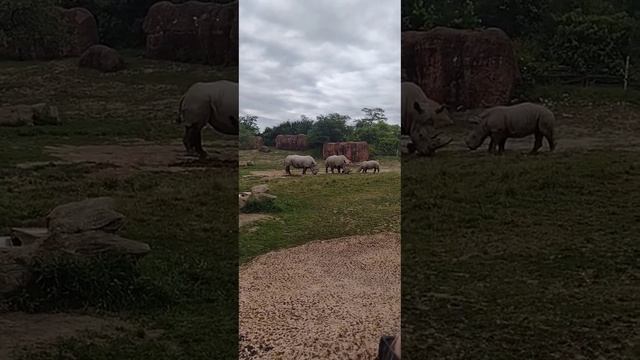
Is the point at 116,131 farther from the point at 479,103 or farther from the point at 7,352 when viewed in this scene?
the point at 479,103

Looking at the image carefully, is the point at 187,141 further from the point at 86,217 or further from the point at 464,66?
the point at 464,66

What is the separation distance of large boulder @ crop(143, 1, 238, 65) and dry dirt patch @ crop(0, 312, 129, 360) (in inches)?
53.3

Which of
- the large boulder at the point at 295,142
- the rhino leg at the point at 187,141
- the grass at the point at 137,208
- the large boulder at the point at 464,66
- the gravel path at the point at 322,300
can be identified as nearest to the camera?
the grass at the point at 137,208

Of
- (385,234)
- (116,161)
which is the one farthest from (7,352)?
(385,234)

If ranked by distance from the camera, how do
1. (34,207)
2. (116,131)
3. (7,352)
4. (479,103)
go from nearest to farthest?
1. (7,352)
2. (34,207)
3. (116,131)
4. (479,103)

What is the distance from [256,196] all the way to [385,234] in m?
0.64

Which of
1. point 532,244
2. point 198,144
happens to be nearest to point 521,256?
point 532,244

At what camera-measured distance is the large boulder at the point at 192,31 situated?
355 cm

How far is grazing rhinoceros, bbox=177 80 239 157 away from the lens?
3553mm

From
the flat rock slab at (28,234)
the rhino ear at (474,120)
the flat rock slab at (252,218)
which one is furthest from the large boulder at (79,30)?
the rhino ear at (474,120)

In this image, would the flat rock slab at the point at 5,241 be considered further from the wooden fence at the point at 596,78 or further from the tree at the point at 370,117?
the wooden fence at the point at 596,78

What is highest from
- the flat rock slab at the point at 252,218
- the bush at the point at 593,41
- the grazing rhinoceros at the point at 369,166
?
the bush at the point at 593,41

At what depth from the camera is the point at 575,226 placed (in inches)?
142

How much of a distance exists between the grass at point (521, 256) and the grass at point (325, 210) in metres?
0.20
